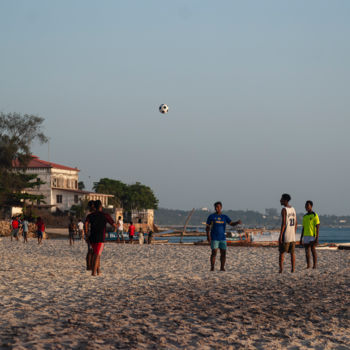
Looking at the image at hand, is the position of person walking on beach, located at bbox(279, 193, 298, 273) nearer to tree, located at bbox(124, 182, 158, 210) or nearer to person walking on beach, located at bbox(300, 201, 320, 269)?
person walking on beach, located at bbox(300, 201, 320, 269)

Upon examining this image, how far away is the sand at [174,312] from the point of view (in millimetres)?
6473

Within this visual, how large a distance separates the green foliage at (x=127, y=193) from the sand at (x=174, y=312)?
117m

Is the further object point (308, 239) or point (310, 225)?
point (308, 239)

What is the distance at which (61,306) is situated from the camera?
8797 millimetres

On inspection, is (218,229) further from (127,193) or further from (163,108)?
(127,193)

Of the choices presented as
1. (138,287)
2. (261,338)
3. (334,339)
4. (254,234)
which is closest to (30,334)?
(261,338)

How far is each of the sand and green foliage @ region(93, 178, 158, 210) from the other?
383ft

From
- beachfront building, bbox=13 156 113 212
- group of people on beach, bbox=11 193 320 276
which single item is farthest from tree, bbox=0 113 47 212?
group of people on beach, bbox=11 193 320 276

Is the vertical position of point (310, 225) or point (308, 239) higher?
point (310, 225)

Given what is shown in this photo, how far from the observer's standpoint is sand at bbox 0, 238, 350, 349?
6473 millimetres

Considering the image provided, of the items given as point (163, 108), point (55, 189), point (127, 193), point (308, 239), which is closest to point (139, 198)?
point (127, 193)

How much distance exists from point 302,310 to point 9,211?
6190 cm

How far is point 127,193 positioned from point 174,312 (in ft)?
409

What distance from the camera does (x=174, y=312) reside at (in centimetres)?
831
